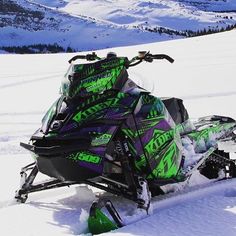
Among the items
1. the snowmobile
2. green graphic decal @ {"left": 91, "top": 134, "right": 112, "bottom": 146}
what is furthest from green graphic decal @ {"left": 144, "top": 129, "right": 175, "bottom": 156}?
green graphic decal @ {"left": 91, "top": 134, "right": 112, "bottom": 146}

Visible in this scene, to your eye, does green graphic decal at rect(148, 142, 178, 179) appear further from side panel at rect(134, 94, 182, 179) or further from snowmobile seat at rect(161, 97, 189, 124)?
snowmobile seat at rect(161, 97, 189, 124)

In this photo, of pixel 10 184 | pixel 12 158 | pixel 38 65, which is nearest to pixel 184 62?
pixel 38 65

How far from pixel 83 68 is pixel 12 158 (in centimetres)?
251

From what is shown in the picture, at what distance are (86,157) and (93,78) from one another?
0.60 metres

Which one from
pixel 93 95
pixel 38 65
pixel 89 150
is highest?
pixel 93 95

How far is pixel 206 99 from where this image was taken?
32.3 ft

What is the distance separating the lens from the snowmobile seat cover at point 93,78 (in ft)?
12.4

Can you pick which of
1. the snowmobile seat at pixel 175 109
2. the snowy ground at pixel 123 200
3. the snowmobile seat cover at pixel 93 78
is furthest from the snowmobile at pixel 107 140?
the snowmobile seat at pixel 175 109

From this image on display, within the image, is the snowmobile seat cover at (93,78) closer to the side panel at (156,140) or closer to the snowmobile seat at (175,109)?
the side panel at (156,140)

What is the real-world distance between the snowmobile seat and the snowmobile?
0.40m

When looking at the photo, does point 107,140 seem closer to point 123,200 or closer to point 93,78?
point 93,78

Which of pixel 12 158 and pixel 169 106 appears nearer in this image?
pixel 169 106

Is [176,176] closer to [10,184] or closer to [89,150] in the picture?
[89,150]

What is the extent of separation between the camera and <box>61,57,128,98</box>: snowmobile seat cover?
12.4 feet
